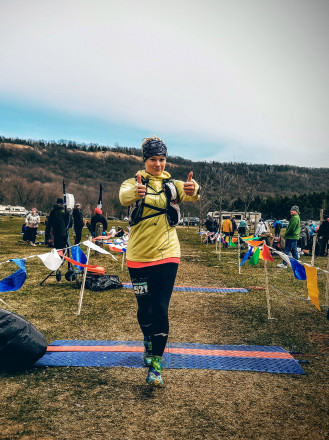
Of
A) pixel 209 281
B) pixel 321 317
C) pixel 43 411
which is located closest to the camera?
pixel 43 411

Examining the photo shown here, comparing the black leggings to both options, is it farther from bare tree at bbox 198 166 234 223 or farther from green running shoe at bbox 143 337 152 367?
bare tree at bbox 198 166 234 223

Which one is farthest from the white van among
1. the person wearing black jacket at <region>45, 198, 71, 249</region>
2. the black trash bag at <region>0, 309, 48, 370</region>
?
the black trash bag at <region>0, 309, 48, 370</region>

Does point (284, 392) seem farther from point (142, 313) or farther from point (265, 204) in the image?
point (265, 204)

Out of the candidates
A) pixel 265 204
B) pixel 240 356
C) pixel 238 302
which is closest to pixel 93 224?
pixel 238 302

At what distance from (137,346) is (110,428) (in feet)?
5.69

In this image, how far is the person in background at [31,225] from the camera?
1772 cm

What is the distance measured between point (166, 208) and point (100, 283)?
4.87 metres

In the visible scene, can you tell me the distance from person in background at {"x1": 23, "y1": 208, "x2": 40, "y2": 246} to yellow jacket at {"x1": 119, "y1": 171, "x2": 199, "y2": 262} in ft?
49.4

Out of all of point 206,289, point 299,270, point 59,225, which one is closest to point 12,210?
point 59,225

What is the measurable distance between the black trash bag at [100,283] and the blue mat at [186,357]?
3365 mm

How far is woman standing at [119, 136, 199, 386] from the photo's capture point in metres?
3.34

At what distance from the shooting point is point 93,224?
14.4 m

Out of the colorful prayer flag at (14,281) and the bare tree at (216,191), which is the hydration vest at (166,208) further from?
the bare tree at (216,191)

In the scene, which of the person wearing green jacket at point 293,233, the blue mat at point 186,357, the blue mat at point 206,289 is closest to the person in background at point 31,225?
the blue mat at point 206,289
